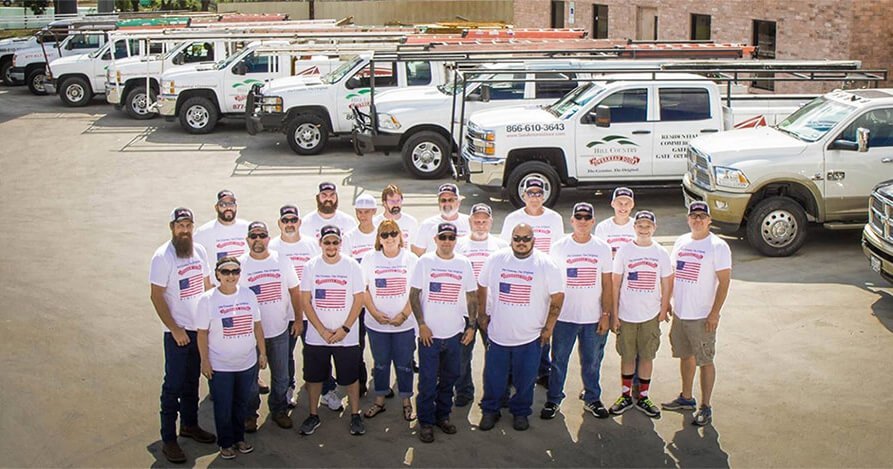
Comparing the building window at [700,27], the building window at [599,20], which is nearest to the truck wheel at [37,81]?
the building window at [599,20]

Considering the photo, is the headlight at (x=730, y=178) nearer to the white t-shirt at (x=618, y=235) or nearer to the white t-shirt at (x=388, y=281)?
the white t-shirt at (x=618, y=235)

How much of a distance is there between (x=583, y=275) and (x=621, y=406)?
1.07 meters

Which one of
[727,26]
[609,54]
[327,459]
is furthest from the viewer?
[727,26]

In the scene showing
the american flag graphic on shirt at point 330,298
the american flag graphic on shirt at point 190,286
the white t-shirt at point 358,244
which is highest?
the white t-shirt at point 358,244

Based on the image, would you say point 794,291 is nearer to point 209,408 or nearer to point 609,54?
point 209,408

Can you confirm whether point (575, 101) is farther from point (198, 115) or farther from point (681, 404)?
point (198, 115)

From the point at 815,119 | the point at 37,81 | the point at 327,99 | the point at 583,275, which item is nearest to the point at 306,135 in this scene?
the point at 327,99

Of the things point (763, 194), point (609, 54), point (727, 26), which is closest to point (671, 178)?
point (763, 194)

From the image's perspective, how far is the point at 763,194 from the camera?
→ 42.2ft

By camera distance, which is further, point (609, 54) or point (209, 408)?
point (609, 54)

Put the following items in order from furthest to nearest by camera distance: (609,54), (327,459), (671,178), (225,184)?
(609,54) < (225,184) < (671,178) < (327,459)

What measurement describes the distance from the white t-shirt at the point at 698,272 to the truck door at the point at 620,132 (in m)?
6.91

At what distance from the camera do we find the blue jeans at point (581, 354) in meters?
8.05

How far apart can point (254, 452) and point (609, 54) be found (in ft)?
45.1
